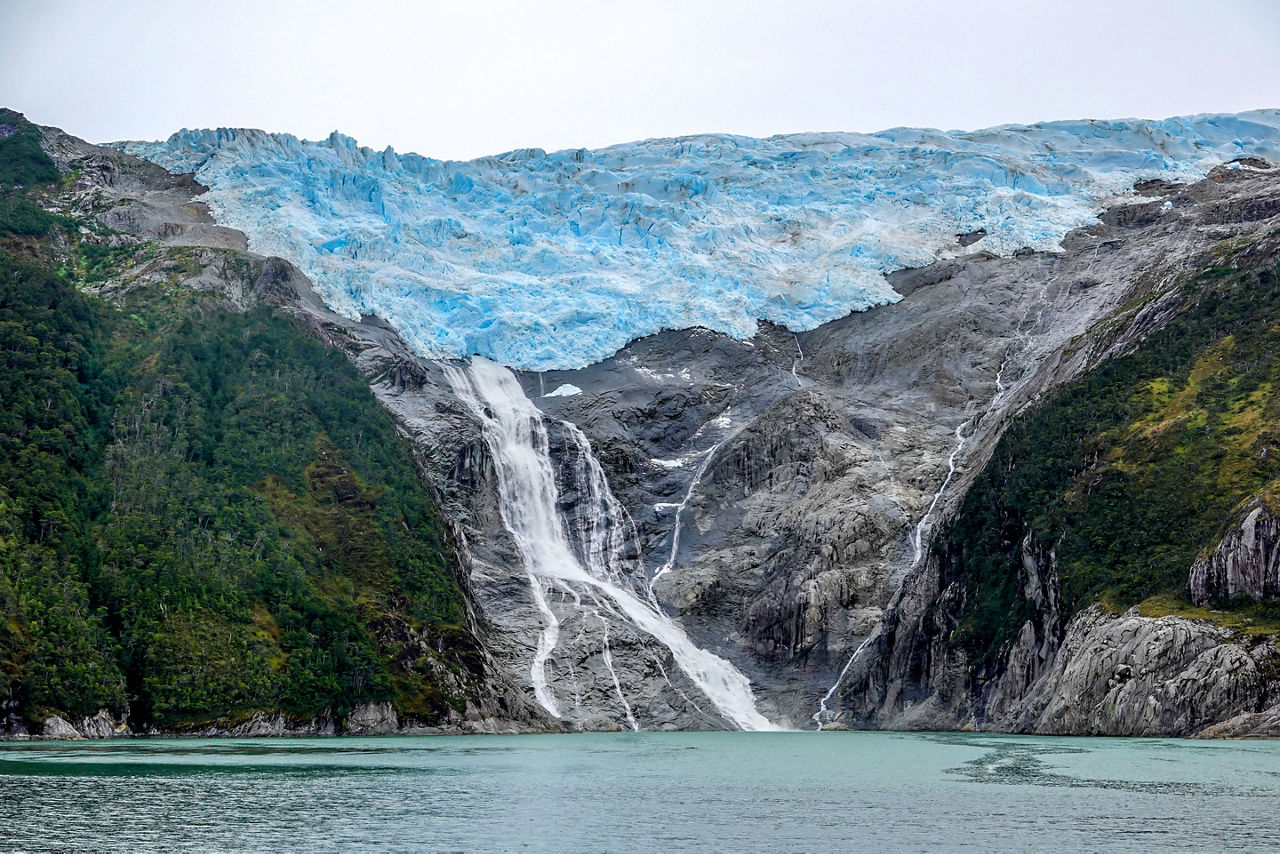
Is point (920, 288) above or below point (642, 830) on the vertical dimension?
above

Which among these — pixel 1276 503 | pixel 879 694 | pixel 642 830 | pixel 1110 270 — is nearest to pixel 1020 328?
pixel 1110 270

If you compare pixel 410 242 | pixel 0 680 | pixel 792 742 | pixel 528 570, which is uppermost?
pixel 410 242

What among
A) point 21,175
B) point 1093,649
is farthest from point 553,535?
point 21,175

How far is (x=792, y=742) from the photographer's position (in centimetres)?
8925

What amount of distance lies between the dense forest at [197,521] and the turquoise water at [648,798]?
10106 mm

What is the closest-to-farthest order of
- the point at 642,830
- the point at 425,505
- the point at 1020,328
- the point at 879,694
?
the point at 642,830 → the point at 879,694 → the point at 425,505 → the point at 1020,328

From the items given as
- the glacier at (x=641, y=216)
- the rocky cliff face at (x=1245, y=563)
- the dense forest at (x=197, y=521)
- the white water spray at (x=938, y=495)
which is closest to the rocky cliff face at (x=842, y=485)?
the rocky cliff face at (x=1245, y=563)

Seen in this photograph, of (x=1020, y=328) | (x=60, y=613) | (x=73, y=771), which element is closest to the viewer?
(x=73, y=771)

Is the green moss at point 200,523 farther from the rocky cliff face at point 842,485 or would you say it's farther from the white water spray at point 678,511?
the white water spray at point 678,511

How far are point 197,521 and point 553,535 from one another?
122 feet

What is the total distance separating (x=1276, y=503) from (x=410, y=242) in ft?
346

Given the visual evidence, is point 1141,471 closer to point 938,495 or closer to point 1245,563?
point 1245,563

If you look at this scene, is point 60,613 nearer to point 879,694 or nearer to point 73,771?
point 73,771

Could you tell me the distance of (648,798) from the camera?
5362 centimetres
